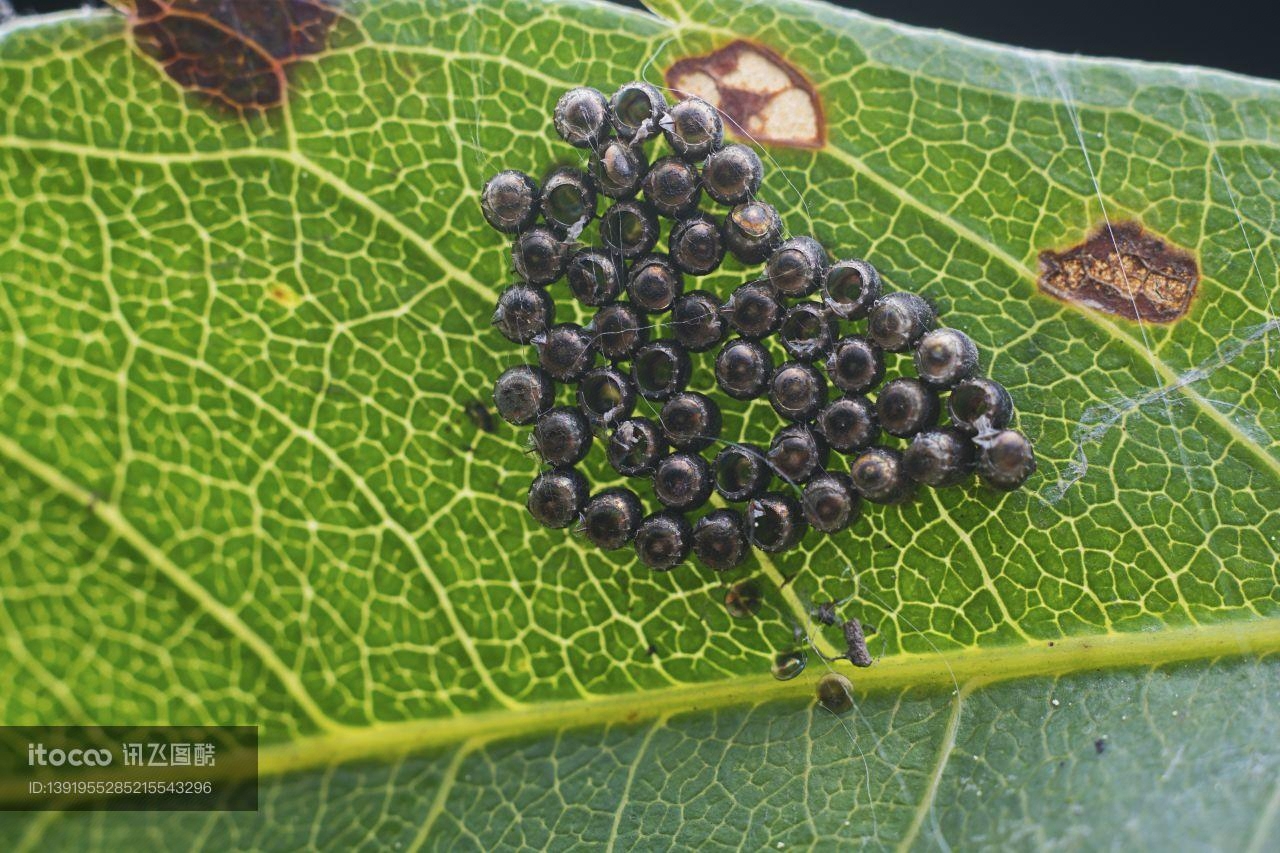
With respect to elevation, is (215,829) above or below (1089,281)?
below

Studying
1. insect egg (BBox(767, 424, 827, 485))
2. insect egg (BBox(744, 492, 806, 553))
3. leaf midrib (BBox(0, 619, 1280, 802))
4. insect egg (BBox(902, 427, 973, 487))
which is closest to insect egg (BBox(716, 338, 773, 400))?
insect egg (BBox(767, 424, 827, 485))

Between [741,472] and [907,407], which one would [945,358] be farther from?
[741,472]

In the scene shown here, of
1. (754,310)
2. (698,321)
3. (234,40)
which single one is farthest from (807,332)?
(234,40)

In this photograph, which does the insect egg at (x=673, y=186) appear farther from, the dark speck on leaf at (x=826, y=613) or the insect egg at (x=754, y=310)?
the dark speck on leaf at (x=826, y=613)

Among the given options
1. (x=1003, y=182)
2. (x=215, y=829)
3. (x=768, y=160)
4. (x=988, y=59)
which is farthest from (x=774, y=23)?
(x=215, y=829)

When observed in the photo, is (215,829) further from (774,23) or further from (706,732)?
(774,23)

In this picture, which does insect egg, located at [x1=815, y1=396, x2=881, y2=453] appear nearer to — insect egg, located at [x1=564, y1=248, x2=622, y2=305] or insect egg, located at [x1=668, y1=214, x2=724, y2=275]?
insect egg, located at [x1=668, y1=214, x2=724, y2=275]

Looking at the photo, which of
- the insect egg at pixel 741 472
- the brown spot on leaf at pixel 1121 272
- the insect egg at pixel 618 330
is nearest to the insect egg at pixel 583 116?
the insect egg at pixel 618 330

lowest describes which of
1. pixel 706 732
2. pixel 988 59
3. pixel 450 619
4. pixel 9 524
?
pixel 706 732
